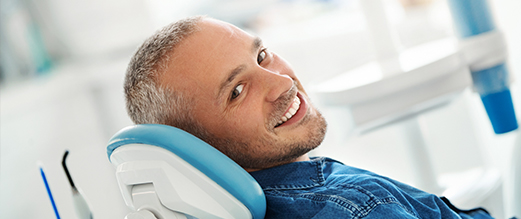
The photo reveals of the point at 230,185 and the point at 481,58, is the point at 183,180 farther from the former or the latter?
the point at 481,58

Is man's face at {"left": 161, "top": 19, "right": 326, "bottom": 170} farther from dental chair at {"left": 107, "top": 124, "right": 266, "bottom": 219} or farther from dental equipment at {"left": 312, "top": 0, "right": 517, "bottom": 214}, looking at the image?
dental equipment at {"left": 312, "top": 0, "right": 517, "bottom": 214}

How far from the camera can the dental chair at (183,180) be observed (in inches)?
31.4

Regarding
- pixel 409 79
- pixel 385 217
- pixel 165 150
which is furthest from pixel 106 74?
pixel 385 217

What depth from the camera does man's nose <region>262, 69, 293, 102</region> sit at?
0.98 meters

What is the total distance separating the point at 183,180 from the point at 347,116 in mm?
783

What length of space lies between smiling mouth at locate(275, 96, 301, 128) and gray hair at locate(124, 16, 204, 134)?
17 cm

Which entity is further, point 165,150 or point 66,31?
point 66,31

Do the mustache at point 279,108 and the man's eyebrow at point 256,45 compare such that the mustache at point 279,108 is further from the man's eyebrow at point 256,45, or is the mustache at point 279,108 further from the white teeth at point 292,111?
the man's eyebrow at point 256,45

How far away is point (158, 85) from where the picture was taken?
98cm

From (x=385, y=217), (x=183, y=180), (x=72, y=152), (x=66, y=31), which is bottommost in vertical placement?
(x=72, y=152)

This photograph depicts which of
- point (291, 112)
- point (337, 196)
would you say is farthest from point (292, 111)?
point (337, 196)

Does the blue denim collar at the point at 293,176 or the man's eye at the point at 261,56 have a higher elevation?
the man's eye at the point at 261,56

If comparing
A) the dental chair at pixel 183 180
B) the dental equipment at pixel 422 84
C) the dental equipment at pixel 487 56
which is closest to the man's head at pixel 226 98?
the dental chair at pixel 183 180

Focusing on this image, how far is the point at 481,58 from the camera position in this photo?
142cm
